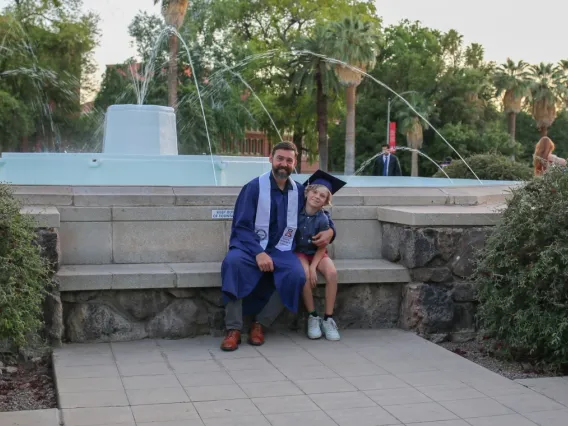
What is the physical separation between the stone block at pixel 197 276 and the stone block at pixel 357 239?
47.3 inches

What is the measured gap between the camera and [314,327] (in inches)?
260

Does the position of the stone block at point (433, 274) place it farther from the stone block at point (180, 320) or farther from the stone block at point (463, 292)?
the stone block at point (180, 320)

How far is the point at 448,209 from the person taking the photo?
288 inches

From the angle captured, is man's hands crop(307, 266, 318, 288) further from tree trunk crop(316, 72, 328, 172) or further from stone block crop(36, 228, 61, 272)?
tree trunk crop(316, 72, 328, 172)

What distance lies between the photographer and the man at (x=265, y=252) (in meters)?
6.32

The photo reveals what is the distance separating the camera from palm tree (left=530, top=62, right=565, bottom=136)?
188 ft

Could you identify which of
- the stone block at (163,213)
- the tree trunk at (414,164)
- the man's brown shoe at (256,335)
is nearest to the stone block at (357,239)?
the stone block at (163,213)

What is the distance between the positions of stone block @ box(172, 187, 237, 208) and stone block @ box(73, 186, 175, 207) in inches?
3.1

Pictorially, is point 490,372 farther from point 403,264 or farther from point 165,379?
point 165,379

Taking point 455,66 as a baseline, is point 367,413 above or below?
below

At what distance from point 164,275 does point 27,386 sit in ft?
4.47

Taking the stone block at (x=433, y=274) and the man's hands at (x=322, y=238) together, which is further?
the stone block at (x=433, y=274)

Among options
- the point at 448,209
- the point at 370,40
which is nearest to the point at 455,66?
the point at 370,40

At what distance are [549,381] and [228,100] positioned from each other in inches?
1461
